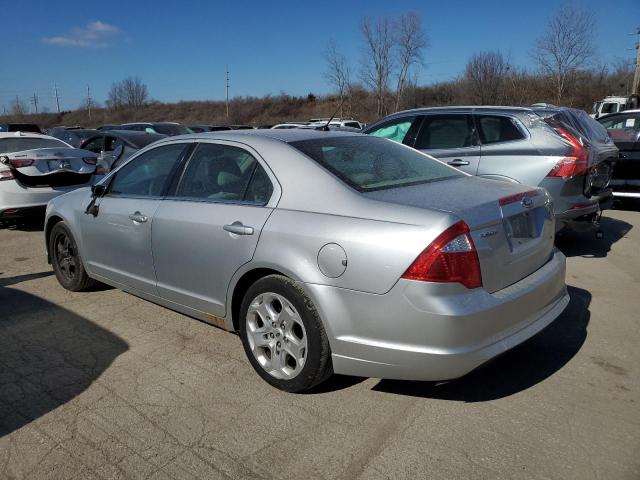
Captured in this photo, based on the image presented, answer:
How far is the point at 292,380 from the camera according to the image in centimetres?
322

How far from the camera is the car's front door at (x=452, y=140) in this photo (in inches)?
252

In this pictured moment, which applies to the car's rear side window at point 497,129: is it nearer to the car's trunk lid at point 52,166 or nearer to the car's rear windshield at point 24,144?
Result: the car's trunk lid at point 52,166

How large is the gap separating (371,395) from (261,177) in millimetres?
1492

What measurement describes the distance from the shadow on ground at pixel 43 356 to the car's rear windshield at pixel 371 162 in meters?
2.01

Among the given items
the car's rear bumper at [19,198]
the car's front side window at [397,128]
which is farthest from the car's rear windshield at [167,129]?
the car's front side window at [397,128]

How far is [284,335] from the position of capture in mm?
3234

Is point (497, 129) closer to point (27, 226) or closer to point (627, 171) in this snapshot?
point (627, 171)

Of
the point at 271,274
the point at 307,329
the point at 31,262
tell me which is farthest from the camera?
the point at 31,262

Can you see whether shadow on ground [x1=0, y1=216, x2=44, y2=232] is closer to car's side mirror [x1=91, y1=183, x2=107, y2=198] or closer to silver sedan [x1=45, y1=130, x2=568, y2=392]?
car's side mirror [x1=91, y1=183, x2=107, y2=198]

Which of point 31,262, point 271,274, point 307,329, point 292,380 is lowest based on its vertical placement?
point 31,262

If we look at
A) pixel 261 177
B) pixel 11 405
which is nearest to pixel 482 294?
pixel 261 177

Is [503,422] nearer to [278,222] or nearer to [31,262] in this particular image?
[278,222]

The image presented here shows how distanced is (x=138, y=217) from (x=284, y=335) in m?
1.63

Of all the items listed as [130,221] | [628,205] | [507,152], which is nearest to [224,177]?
[130,221]
